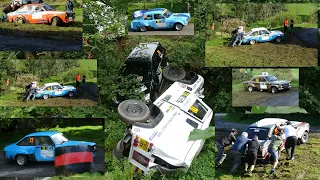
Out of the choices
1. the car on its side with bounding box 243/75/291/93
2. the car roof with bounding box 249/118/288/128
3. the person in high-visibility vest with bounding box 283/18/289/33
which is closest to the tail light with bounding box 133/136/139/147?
the car roof with bounding box 249/118/288/128

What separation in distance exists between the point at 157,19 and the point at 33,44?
225 cm

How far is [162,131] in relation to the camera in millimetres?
6484

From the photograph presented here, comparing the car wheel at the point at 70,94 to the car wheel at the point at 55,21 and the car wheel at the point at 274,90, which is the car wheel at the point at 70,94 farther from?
the car wheel at the point at 274,90

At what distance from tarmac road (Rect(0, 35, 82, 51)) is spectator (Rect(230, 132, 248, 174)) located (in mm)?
3219

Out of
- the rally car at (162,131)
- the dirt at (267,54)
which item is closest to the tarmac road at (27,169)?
the rally car at (162,131)

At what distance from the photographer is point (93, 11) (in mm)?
7680

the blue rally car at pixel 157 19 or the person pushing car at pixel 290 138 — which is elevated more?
the blue rally car at pixel 157 19

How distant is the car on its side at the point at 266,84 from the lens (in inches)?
305

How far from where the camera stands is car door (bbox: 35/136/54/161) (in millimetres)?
7125

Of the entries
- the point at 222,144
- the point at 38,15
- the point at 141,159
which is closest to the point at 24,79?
the point at 38,15

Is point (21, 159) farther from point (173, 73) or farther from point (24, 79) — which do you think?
point (173, 73)

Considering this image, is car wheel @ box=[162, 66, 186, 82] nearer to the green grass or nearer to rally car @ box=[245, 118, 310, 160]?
the green grass

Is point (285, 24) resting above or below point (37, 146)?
above

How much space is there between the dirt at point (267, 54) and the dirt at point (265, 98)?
511 millimetres
